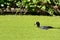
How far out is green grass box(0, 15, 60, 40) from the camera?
7316mm

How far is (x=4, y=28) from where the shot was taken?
812 cm

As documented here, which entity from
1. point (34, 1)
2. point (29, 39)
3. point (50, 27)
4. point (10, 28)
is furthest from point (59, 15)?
point (29, 39)

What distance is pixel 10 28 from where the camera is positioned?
26.8ft

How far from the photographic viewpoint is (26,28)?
26.9 ft

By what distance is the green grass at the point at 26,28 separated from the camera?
7316mm

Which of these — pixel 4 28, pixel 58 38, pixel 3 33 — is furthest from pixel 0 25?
pixel 58 38

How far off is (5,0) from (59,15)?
223 cm

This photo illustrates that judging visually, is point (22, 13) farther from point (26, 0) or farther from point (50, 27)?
point (50, 27)

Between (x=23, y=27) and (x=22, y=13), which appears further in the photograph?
(x=22, y=13)

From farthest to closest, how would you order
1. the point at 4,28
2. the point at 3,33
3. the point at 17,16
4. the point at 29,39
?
the point at 17,16
the point at 4,28
the point at 3,33
the point at 29,39

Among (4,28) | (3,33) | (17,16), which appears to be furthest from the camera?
(17,16)

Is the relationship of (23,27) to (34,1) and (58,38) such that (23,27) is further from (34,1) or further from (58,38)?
(34,1)

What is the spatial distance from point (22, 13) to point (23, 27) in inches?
77.7

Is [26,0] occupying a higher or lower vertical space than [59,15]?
higher
